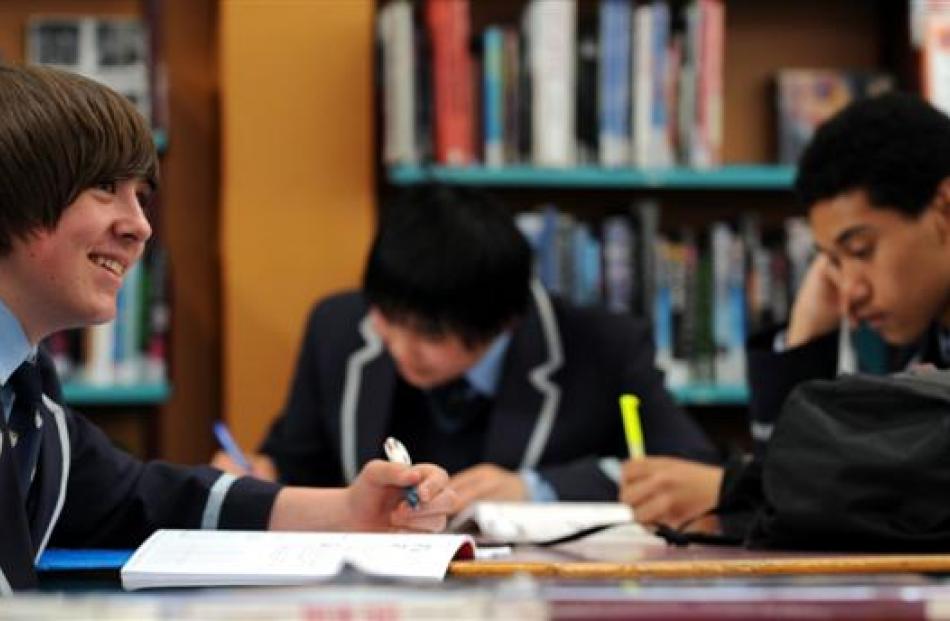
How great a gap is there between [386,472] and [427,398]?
1.03m

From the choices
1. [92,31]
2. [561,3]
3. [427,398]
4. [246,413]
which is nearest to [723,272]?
[561,3]

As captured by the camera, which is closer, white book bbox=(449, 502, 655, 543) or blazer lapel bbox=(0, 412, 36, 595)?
blazer lapel bbox=(0, 412, 36, 595)

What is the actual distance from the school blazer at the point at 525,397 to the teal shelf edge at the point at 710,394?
0.36 meters

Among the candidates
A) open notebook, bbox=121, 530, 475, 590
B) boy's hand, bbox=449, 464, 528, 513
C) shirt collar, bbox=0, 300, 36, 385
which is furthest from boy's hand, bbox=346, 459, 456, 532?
boy's hand, bbox=449, 464, 528, 513

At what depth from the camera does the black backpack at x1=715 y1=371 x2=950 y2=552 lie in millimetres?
1185

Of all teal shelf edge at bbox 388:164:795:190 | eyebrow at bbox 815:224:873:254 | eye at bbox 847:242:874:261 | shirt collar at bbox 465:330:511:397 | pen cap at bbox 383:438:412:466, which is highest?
teal shelf edge at bbox 388:164:795:190

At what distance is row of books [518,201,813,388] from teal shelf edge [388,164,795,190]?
0.08m

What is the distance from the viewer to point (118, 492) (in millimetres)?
1441

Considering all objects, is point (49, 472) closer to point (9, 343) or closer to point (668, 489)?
point (9, 343)

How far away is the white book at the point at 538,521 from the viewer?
1.50 m

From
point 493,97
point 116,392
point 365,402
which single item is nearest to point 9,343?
point 365,402

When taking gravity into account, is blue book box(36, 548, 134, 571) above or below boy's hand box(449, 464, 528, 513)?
above

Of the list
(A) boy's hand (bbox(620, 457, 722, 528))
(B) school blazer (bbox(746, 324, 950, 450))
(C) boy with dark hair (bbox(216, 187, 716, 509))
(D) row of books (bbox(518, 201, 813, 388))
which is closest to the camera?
(A) boy's hand (bbox(620, 457, 722, 528))

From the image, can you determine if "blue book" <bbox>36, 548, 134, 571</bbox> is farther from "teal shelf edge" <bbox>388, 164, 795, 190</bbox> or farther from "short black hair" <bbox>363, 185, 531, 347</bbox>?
"teal shelf edge" <bbox>388, 164, 795, 190</bbox>
